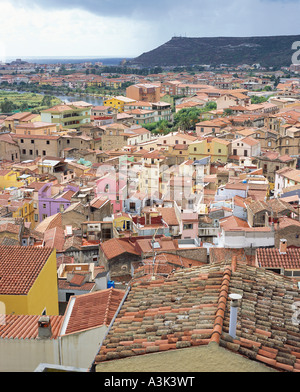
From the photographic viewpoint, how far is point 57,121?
76.9 ft

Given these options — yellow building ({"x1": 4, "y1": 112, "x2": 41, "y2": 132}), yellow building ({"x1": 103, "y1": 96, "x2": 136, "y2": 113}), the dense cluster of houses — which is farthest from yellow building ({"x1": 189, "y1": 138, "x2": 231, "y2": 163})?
yellow building ({"x1": 103, "y1": 96, "x2": 136, "y2": 113})

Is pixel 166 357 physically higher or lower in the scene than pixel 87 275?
higher

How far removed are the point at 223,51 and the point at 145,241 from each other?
71.8 meters

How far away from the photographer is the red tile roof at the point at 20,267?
4.07 meters

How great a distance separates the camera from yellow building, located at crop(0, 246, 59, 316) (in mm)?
4023

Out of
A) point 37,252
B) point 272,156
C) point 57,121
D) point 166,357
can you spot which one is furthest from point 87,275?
point 57,121

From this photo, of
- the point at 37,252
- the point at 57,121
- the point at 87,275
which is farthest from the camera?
the point at 57,121

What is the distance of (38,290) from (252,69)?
6135 centimetres

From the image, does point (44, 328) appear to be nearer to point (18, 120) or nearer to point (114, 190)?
point (114, 190)

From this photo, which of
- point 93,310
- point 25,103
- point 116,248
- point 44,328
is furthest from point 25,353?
point 25,103

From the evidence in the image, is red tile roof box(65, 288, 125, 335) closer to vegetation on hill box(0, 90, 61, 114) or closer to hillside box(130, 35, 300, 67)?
vegetation on hill box(0, 90, 61, 114)

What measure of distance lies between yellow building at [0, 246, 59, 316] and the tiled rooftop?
1165 mm
